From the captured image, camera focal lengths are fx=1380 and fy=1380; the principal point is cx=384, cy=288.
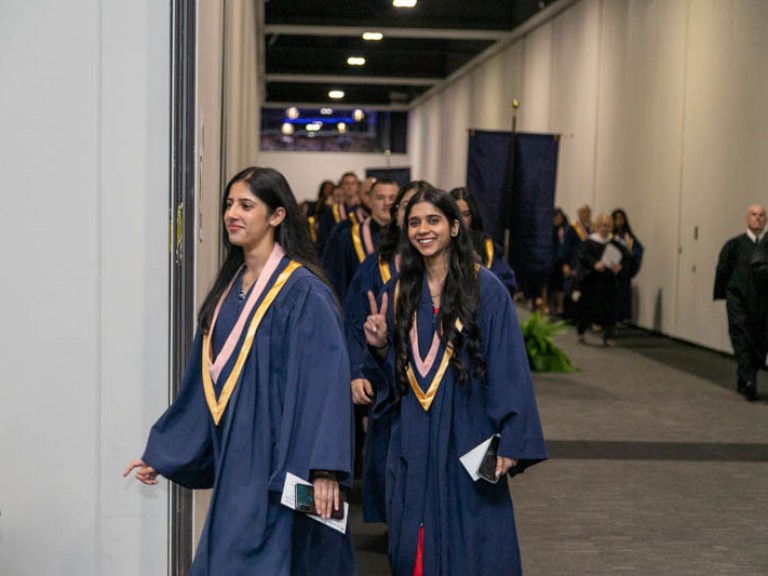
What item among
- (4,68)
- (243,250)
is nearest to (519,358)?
(243,250)

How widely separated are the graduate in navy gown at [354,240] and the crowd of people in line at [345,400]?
1.51m

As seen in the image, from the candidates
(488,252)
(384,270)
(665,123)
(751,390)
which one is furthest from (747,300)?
(384,270)

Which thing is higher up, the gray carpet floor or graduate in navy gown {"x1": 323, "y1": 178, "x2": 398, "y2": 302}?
graduate in navy gown {"x1": 323, "y1": 178, "x2": 398, "y2": 302}

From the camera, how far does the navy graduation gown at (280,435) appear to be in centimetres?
368

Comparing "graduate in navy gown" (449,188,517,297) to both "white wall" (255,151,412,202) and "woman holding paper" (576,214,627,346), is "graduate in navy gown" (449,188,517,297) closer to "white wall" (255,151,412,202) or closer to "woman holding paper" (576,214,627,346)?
"woman holding paper" (576,214,627,346)

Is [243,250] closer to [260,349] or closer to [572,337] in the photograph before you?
[260,349]

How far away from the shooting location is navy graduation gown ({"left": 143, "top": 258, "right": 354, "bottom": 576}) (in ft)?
12.1

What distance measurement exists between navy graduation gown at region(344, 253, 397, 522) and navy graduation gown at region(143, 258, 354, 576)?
4.54 ft

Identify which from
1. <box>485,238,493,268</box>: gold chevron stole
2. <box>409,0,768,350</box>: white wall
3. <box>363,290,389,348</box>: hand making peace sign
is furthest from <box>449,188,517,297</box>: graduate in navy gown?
<box>409,0,768,350</box>: white wall

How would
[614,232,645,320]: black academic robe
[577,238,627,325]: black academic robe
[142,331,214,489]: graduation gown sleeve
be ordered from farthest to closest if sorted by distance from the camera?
[614,232,645,320]: black academic robe → [577,238,627,325]: black academic robe → [142,331,214,489]: graduation gown sleeve

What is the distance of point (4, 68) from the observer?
4.36m

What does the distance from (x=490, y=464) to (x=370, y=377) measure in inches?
33.2

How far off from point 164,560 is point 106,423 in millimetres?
505

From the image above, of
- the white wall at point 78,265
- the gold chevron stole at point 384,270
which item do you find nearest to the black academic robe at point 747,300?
the gold chevron stole at point 384,270
